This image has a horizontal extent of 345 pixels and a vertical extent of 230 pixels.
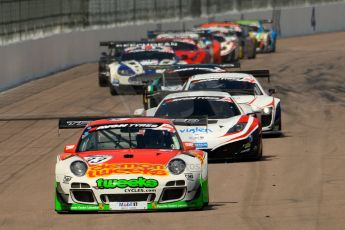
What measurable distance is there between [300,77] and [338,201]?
23298 mm

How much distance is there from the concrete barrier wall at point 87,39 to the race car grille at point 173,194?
71.5 feet

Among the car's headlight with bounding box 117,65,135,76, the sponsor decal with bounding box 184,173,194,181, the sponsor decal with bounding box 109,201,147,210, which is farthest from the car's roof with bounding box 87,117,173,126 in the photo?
the car's headlight with bounding box 117,65,135,76

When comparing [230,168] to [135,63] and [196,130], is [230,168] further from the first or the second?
[135,63]

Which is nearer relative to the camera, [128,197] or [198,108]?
[128,197]

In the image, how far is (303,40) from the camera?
5941cm

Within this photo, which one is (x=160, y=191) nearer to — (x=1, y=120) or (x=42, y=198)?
(x=42, y=198)

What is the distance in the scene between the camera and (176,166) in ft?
41.9

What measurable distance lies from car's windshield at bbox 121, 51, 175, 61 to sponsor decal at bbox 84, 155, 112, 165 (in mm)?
19272

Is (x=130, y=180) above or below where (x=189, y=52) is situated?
above

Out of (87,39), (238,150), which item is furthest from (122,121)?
(87,39)

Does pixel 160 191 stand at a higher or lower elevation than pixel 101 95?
higher

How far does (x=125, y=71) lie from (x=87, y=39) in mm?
15604

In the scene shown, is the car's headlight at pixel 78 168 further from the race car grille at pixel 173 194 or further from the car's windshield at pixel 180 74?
the car's windshield at pixel 180 74

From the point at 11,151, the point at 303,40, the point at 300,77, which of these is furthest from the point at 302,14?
the point at 11,151
